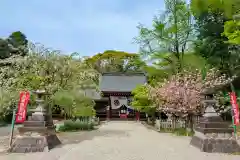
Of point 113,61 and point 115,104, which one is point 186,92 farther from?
point 113,61

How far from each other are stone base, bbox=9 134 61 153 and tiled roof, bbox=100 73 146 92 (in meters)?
23.2

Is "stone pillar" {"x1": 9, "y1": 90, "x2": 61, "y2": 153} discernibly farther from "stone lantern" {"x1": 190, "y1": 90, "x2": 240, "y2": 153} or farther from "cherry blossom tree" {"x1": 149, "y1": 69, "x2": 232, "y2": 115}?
"cherry blossom tree" {"x1": 149, "y1": 69, "x2": 232, "y2": 115}

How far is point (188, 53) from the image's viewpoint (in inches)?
768

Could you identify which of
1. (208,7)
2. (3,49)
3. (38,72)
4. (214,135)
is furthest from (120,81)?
(214,135)

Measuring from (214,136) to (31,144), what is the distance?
23.7 feet

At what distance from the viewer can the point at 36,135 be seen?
8.90m

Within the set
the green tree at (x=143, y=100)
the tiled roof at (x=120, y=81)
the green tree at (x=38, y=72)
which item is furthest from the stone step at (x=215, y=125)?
the tiled roof at (x=120, y=81)

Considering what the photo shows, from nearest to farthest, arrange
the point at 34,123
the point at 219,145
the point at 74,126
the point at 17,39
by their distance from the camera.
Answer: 1. the point at 219,145
2. the point at 34,123
3. the point at 74,126
4. the point at 17,39

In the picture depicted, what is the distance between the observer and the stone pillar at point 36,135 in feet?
28.3

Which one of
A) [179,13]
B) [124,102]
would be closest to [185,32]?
[179,13]

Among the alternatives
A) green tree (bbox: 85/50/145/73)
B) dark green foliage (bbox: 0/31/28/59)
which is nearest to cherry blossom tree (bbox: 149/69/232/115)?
dark green foliage (bbox: 0/31/28/59)

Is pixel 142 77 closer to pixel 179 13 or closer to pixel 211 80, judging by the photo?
pixel 179 13

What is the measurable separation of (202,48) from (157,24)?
4745mm

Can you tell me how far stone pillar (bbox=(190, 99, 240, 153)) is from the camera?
8.34m
